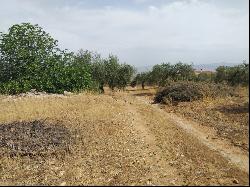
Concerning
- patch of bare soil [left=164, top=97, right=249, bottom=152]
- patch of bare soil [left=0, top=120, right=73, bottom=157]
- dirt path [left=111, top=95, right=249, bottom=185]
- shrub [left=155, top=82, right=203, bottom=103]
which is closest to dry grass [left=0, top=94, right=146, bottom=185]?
patch of bare soil [left=0, top=120, right=73, bottom=157]

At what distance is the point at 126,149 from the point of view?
1044cm

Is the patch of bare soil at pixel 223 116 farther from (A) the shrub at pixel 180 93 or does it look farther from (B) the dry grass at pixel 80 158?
(B) the dry grass at pixel 80 158

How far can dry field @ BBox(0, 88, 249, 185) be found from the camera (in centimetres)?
809

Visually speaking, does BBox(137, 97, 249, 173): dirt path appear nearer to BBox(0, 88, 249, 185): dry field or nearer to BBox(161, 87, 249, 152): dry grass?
BBox(0, 88, 249, 185): dry field

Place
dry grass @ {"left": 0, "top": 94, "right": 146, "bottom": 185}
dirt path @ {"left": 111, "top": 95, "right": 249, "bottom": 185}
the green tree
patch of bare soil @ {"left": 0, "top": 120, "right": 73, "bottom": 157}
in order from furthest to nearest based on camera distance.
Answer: the green tree, patch of bare soil @ {"left": 0, "top": 120, "right": 73, "bottom": 157}, dry grass @ {"left": 0, "top": 94, "right": 146, "bottom": 185}, dirt path @ {"left": 111, "top": 95, "right": 249, "bottom": 185}

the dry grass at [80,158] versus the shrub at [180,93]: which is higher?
the shrub at [180,93]

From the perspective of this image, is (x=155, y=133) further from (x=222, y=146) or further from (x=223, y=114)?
(x=223, y=114)

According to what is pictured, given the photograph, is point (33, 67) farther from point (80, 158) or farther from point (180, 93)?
point (80, 158)

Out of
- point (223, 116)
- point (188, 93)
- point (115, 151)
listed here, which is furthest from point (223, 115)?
point (115, 151)

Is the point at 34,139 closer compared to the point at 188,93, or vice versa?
the point at 34,139

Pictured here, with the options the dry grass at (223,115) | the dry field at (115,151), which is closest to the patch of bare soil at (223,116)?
the dry grass at (223,115)

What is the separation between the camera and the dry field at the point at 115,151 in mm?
8086

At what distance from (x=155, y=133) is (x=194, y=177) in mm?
4762

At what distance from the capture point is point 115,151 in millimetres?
10289
